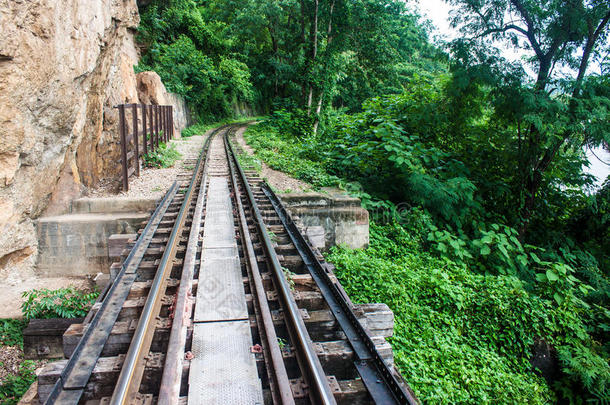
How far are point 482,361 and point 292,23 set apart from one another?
1049 inches

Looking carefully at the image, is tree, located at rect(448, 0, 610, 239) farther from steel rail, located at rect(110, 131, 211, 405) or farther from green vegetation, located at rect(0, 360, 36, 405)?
green vegetation, located at rect(0, 360, 36, 405)

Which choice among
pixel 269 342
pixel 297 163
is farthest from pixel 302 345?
pixel 297 163

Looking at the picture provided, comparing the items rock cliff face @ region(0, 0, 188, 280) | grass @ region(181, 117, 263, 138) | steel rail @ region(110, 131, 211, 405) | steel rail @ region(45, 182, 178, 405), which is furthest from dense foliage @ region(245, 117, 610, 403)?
grass @ region(181, 117, 263, 138)

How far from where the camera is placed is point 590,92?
729 centimetres

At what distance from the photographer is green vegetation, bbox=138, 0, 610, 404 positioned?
5.00m

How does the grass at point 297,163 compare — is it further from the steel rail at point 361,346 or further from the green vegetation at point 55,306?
the green vegetation at point 55,306

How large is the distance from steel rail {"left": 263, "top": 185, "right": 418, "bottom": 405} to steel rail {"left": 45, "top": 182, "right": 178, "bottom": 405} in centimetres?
192

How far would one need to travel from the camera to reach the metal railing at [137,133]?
29.7 feet

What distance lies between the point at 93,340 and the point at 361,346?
7.05ft

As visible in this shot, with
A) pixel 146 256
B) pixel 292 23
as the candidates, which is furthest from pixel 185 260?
pixel 292 23

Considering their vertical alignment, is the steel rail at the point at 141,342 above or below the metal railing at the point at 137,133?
below

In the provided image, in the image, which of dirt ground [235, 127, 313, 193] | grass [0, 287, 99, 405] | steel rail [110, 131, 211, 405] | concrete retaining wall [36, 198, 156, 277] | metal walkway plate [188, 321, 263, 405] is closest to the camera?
steel rail [110, 131, 211, 405]

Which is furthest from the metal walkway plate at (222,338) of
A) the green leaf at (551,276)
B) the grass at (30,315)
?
the green leaf at (551,276)

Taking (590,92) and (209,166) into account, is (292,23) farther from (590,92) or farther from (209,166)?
(590,92)
